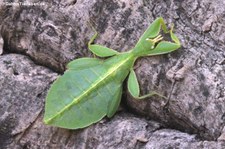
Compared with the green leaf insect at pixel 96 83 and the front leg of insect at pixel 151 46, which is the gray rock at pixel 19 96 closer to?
the green leaf insect at pixel 96 83

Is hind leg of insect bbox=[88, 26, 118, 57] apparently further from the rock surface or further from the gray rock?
the gray rock

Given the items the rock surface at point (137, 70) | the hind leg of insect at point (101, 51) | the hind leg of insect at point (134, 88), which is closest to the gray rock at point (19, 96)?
the rock surface at point (137, 70)

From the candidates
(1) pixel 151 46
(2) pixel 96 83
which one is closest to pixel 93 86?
(2) pixel 96 83

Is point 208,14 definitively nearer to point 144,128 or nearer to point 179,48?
point 179,48

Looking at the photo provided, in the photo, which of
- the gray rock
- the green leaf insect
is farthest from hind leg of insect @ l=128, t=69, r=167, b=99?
the gray rock

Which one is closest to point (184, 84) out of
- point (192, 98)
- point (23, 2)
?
point (192, 98)

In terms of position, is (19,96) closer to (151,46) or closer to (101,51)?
(101,51)

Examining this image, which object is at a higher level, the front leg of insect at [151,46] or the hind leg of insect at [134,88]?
the front leg of insect at [151,46]
